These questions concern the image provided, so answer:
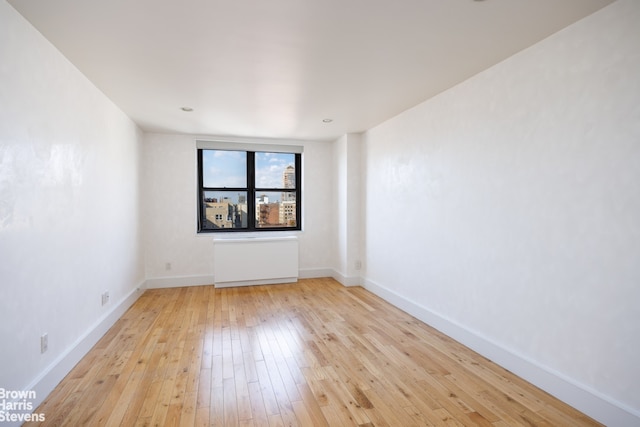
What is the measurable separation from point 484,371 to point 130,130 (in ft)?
15.4

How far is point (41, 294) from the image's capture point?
7.11 feet

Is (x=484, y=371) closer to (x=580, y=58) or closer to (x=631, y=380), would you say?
(x=631, y=380)

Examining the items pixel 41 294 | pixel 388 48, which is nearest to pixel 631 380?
pixel 388 48

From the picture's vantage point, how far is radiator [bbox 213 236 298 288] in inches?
201

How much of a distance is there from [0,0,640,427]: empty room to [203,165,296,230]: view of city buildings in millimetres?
1505

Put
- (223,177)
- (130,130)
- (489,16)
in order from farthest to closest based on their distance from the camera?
(223,177), (130,130), (489,16)

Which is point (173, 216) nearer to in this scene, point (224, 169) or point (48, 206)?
point (224, 169)

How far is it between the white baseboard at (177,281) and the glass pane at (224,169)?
4.99 ft

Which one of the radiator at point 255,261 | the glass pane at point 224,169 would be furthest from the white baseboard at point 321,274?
the glass pane at point 224,169

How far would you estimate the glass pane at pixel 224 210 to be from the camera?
217 inches

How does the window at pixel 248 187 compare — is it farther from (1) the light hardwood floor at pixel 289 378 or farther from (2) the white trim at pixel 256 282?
(1) the light hardwood floor at pixel 289 378

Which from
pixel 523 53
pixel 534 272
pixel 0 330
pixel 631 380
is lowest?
pixel 631 380

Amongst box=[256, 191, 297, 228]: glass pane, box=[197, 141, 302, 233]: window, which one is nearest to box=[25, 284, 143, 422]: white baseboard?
box=[197, 141, 302, 233]: window

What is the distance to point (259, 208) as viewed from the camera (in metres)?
5.73
